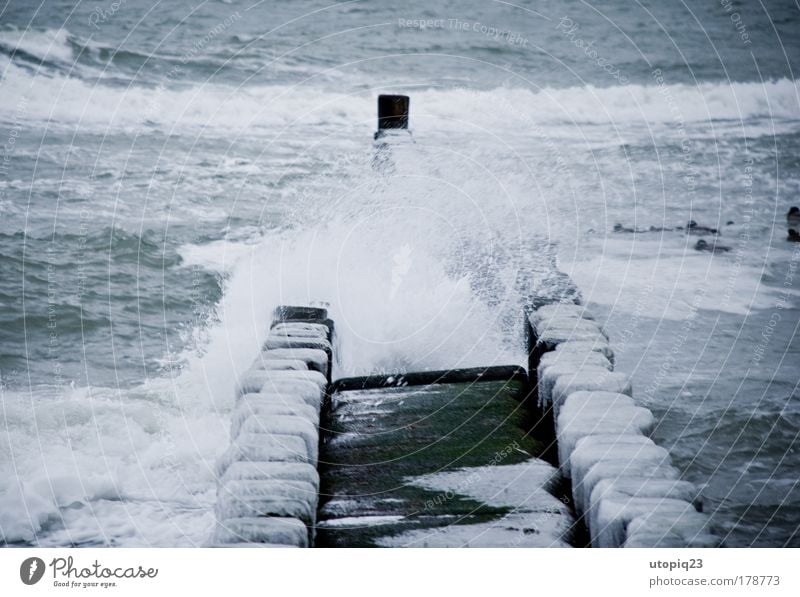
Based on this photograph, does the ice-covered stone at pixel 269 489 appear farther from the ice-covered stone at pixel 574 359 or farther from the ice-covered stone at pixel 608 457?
the ice-covered stone at pixel 574 359

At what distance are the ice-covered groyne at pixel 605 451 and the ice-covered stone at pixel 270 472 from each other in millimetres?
500

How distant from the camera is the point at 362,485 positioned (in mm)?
1711

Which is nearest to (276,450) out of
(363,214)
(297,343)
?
(297,343)

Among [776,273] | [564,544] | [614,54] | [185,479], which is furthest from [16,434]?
[776,273]

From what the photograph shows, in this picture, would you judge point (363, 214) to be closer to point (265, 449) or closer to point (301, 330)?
point (301, 330)

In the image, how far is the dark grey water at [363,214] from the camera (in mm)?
2508

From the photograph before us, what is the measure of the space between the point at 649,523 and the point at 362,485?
59 centimetres

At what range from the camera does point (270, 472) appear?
1534 mm

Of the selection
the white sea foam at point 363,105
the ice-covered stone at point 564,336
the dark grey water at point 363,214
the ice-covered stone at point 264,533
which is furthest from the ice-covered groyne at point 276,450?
A: the white sea foam at point 363,105

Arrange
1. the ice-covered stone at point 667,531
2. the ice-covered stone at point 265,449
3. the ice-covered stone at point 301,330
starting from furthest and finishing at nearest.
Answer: the ice-covered stone at point 301,330
the ice-covered stone at point 265,449
the ice-covered stone at point 667,531

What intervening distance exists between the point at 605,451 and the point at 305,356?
2.59 ft

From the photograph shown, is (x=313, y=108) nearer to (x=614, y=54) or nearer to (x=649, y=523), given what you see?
(x=614, y=54)

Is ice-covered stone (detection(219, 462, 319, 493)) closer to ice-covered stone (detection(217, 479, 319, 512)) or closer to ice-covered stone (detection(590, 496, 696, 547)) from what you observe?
ice-covered stone (detection(217, 479, 319, 512))

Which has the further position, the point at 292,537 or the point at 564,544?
the point at 564,544
